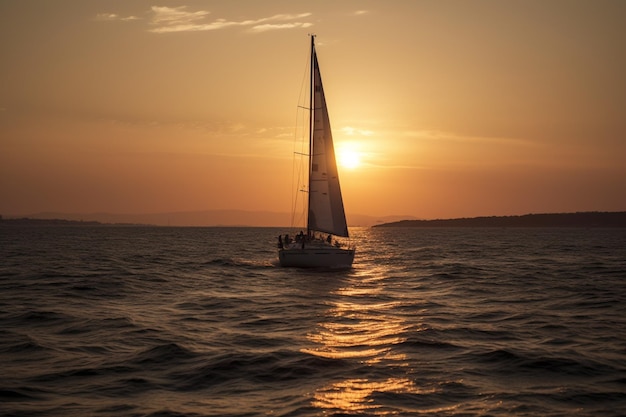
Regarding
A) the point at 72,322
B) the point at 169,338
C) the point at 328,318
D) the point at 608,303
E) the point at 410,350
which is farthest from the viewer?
the point at 608,303

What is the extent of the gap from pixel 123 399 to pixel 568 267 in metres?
47.7

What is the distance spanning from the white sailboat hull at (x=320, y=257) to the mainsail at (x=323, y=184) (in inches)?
131

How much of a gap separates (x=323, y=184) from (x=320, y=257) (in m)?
6.22

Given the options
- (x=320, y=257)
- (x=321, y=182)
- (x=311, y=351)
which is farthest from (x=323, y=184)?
(x=311, y=351)

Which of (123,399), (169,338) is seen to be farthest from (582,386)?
(169,338)

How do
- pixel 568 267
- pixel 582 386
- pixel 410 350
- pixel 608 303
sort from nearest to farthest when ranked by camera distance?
pixel 582 386, pixel 410 350, pixel 608 303, pixel 568 267

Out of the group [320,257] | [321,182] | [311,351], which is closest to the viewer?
[311,351]

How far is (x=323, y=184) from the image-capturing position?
4650 centimetres

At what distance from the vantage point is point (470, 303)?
98.5 ft

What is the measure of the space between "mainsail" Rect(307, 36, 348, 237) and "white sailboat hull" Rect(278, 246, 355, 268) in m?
3.33

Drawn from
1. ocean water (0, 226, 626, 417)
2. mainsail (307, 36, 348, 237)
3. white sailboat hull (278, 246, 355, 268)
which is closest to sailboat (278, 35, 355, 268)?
mainsail (307, 36, 348, 237)

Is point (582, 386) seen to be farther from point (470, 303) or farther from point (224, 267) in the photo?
point (224, 267)

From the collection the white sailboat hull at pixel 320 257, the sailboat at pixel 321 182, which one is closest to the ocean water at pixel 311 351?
the white sailboat hull at pixel 320 257

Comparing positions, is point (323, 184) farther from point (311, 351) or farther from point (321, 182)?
point (311, 351)
